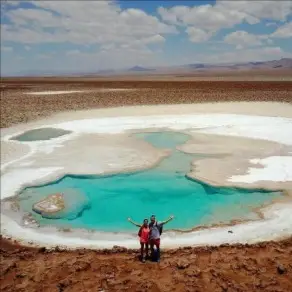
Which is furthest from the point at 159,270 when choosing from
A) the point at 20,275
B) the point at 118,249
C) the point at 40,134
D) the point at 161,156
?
the point at 40,134

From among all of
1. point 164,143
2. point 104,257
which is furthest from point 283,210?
point 164,143

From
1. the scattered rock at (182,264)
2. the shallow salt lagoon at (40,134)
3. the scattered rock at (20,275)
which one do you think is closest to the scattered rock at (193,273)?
the scattered rock at (182,264)

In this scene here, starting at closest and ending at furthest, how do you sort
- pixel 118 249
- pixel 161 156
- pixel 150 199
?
pixel 118 249, pixel 150 199, pixel 161 156

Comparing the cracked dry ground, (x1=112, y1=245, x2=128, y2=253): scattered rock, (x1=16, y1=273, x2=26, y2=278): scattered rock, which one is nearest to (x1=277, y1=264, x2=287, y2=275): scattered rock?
the cracked dry ground

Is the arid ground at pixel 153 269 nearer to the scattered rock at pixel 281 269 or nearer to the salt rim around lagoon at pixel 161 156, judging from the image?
the scattered rock at pixel 281 269

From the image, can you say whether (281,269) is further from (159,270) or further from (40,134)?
(40,134)

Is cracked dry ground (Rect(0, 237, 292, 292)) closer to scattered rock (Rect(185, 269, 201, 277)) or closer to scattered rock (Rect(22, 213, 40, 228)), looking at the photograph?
scattered rock (Rect(185, 269, 201, 277))

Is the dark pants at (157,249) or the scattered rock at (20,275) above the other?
the dark pants at (157,249)
